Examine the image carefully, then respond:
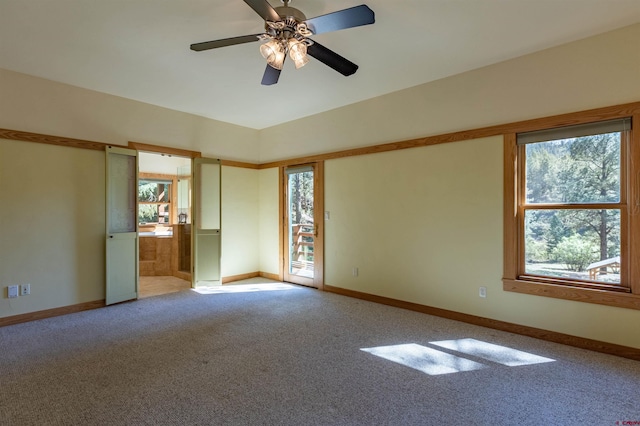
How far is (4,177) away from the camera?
3510 mm

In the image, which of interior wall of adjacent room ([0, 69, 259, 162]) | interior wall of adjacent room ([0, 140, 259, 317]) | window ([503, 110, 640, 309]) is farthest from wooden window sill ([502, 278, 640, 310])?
interior wall of adjacent room ([0, 140, 259, 317])

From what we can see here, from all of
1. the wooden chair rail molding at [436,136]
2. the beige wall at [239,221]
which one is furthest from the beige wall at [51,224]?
the beige wall at [239,221]

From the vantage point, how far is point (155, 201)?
858cm

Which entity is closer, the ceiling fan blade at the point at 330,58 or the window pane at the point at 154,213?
the ceiling fan blade at the point at 330,58

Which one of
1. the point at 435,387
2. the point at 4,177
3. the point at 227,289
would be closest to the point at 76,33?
the point at 4,177

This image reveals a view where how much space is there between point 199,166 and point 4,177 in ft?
7.81

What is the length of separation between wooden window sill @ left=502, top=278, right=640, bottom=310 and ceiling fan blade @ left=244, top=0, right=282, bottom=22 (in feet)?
11.1

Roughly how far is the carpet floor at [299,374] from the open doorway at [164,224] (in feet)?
7.14

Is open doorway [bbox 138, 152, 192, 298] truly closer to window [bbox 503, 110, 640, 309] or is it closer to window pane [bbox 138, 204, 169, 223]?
window pane [bbox 138, 204, 169, 223]

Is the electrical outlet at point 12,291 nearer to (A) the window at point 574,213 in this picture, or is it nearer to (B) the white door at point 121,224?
(B) the white door at point 121,224

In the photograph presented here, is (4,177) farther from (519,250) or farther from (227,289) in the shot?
(519,250)

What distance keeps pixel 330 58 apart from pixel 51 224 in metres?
3.98

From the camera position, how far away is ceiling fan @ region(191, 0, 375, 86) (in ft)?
6.66

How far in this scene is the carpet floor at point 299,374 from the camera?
199cm
